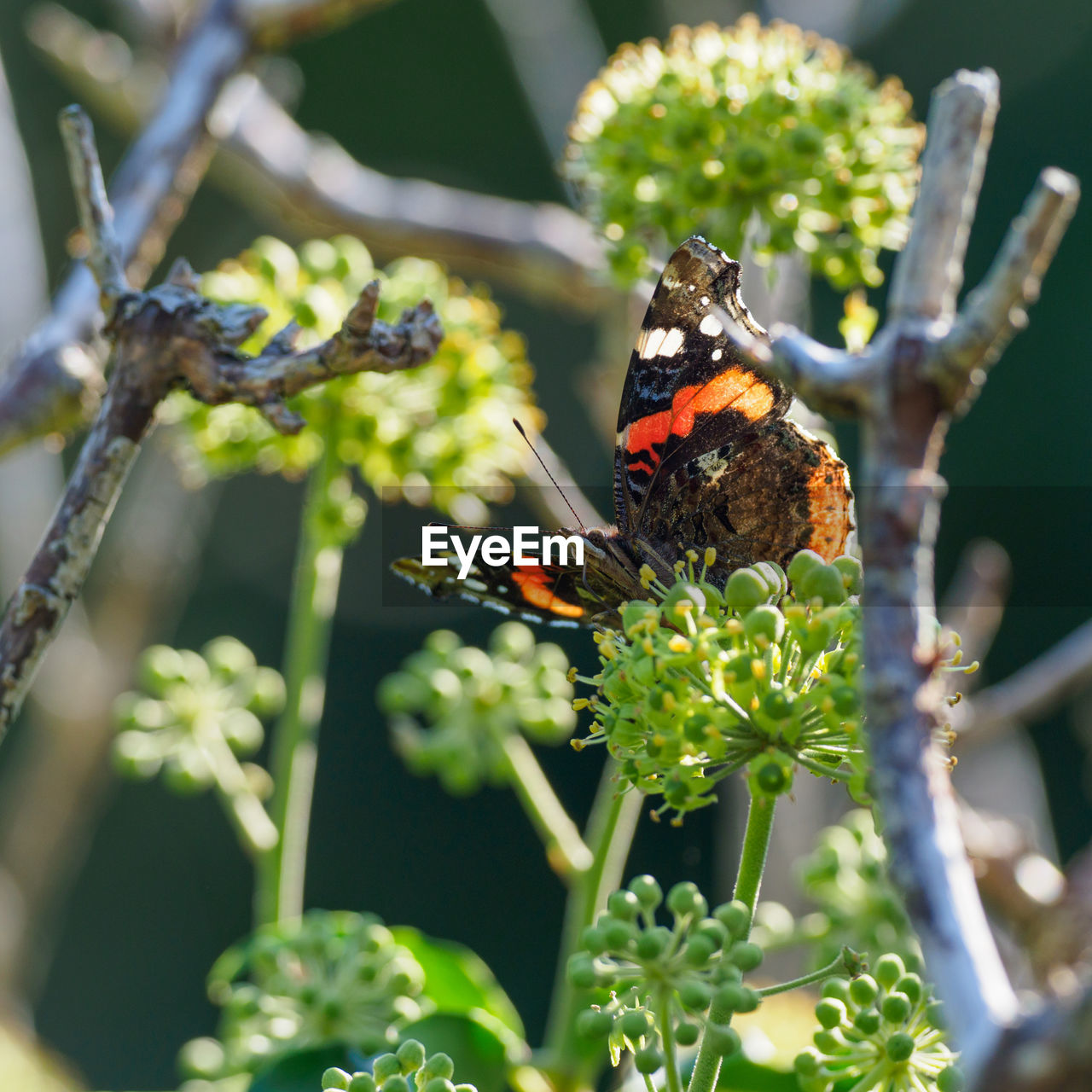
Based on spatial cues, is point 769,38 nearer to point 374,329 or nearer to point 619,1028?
point 374,329

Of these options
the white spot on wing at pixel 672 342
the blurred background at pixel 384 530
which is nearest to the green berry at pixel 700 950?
the white spot on wing at pixel 672 342

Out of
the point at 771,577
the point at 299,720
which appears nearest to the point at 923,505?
the point at 771,577

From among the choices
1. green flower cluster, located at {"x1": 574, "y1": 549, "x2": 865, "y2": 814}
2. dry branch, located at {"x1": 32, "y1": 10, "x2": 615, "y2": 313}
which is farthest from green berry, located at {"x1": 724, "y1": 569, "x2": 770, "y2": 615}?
dry branch, located at {"x1": 32, "y1": 10, "x2": 615, "y2": 313}

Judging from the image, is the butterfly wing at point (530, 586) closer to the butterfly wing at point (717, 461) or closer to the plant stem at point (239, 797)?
the butterfly wing at point (717, 461)

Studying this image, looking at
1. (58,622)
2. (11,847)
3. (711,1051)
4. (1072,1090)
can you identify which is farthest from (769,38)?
(11,847)

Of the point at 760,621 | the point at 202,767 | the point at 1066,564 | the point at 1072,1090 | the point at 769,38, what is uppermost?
the point at 1066,564

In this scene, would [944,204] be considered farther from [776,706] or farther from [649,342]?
[649,342]

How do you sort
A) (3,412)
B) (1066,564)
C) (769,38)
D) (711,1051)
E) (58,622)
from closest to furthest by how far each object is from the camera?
(711,1051) → (58,622) → (3,412) → (769,38) → (1066,564)

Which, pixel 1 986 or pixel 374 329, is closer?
pixel 374 329
